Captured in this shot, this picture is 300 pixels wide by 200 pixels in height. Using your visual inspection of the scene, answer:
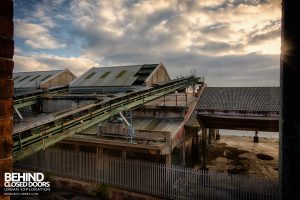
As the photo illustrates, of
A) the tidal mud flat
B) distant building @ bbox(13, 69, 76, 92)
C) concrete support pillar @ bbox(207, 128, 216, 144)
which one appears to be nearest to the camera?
the tidal mud flat

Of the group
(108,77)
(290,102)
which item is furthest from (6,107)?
(108,77)

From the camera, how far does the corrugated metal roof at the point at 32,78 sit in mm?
33594

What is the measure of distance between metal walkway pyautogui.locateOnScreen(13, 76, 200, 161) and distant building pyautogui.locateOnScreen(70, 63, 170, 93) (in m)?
7.25

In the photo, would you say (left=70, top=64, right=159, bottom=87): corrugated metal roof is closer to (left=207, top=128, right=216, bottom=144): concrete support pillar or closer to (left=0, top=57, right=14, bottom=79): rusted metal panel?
(left=207, top=128, right=216, bottom=144): concrete support pillar

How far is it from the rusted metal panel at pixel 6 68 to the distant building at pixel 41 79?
33.3 m

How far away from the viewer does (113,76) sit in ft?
89.0

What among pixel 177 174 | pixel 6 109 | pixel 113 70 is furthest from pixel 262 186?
pixel 113 70

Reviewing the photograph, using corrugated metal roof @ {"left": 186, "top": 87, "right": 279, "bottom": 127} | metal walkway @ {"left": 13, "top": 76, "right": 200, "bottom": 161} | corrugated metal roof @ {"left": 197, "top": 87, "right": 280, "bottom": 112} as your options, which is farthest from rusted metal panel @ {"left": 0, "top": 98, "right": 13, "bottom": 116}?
corrugated metal roof @ {"left": 197, "top": 87, "right": 280, "bottom": 112}

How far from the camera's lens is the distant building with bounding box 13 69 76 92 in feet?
108

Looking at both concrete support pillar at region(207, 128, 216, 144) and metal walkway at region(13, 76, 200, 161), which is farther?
concrete support pillar at region(207, 128, 216, 144)

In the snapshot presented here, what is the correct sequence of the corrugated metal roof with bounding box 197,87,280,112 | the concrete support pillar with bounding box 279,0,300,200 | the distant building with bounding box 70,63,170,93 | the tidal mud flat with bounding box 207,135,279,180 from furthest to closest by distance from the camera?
the distant building with bounding box 70,63,170,93 < the tidal mud flat with bounding box 207,135,279,180 < the corrugated metal roof with bounding box 197,87,280,112 < the concrete support pillar with bounding box 279,0,300,200

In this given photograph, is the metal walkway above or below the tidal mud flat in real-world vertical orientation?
above

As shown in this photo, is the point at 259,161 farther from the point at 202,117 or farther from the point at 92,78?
the point at 92,78

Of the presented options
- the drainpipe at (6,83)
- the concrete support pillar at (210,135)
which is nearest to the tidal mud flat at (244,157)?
the concrete support pillar at (210,135)
